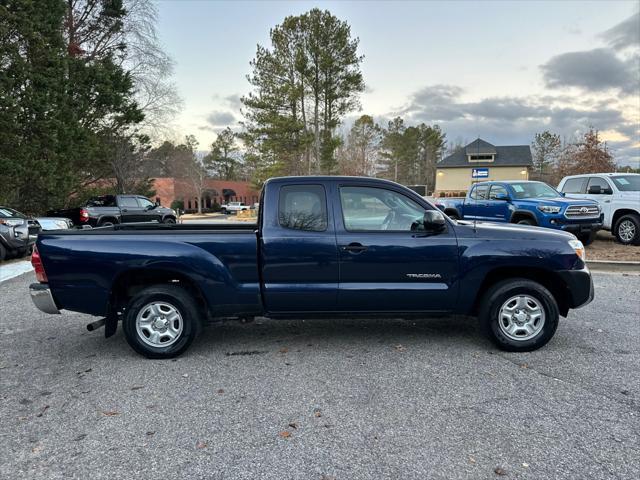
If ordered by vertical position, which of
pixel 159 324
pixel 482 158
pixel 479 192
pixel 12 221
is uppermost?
pixel 482 158

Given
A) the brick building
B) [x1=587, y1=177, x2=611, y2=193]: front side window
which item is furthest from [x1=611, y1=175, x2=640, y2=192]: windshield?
the brick building

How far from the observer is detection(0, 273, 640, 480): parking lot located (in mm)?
2598

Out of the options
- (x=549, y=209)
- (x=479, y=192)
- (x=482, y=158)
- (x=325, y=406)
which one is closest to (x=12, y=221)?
(x=325, y=406)

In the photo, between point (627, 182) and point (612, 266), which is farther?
point (627, 182)

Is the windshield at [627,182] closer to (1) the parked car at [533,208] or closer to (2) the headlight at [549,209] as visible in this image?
(1) the parked car at [533,208]

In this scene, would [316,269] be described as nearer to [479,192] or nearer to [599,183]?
[479,192]

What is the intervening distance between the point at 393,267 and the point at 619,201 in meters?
9.85

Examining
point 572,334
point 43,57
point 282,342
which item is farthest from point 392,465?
point 43,57

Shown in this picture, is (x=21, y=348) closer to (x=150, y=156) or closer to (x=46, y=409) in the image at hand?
(x=46, y=409)

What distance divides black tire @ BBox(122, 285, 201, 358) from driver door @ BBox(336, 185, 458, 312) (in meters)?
1.49

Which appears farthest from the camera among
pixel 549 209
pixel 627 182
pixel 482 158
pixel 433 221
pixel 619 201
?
pixel 482 158

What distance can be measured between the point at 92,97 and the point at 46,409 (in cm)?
2261

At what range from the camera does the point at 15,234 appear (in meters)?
10.4

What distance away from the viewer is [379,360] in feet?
13.5
